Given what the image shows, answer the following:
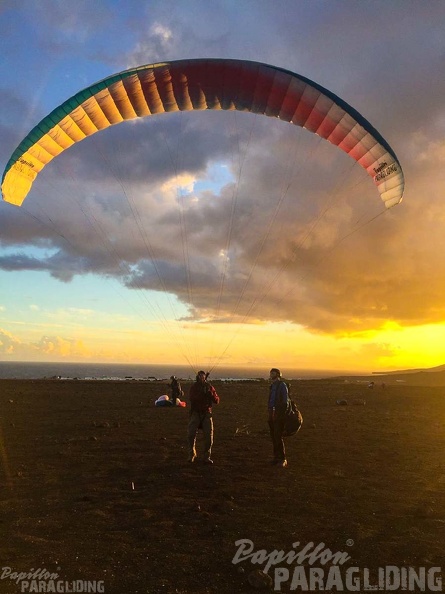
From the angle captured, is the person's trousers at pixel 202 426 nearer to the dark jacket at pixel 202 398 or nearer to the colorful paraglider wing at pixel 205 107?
the dark jacket at pixel 202 398

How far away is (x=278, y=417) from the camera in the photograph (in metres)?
10.8

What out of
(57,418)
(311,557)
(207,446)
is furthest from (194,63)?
(57,418)

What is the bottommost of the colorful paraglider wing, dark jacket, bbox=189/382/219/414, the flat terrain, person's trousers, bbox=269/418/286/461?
the flat terrain

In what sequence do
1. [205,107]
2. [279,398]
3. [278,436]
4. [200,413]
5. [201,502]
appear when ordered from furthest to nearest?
[205,107] → [200,413] → [279,398] → [278,436] → [201,502]

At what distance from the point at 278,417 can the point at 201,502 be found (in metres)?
3.42

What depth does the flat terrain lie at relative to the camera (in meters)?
5.70

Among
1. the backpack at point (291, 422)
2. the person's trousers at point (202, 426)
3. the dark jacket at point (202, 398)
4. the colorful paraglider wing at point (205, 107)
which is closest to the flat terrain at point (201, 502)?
the person's trousers at point (202, 426)

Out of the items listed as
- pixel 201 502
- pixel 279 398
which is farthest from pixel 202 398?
pixel 201 502

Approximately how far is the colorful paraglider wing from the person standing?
7102mm

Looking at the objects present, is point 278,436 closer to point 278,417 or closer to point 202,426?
point 278,417

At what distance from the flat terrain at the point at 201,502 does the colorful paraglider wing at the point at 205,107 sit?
7657 millimetres

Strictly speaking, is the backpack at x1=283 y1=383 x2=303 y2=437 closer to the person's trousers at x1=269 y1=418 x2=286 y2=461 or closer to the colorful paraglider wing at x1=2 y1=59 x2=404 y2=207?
the person's trousers at x1=269 y1=418 x2=286 y2=461

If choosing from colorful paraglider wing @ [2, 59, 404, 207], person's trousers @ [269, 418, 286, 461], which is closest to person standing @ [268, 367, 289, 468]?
person's trousers @ [269, 418, 286, 461]

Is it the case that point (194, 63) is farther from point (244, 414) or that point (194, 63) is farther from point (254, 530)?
point (244, 414)
